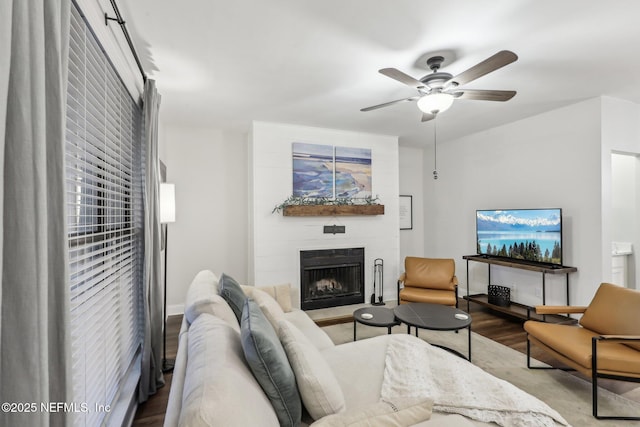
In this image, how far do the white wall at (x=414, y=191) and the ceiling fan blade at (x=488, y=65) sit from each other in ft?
11.8

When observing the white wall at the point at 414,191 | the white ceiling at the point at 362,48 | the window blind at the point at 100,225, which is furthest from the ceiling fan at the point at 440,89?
the white wall at the point at 414,191

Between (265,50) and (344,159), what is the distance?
2424mm

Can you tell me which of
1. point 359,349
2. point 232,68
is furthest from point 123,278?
point 232,68

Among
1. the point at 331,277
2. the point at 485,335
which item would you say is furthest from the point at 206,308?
the point at 485,335

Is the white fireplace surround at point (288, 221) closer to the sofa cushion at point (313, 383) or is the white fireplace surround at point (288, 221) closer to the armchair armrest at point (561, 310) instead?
the armchair armrest at point (561, 310)

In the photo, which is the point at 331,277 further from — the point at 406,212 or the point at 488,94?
the point at 488,94

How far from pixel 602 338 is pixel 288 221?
3.33m

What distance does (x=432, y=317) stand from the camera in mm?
2783

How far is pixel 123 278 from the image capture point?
2023mm

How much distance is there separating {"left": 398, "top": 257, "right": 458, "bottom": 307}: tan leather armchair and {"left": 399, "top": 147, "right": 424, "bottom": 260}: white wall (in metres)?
1.66

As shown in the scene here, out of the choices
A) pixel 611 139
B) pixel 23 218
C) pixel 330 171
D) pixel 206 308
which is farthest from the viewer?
pixel 330 171

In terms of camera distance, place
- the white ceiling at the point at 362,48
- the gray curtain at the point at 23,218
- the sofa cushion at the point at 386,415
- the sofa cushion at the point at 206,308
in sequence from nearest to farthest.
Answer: the gray curtain at the point at 23,218 → the sofa cushion at the point at 386,415 → the sofa cushion at the point at 206,308 → the white ceiling at the point at 362,48

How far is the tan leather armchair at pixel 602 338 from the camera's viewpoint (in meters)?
2.03

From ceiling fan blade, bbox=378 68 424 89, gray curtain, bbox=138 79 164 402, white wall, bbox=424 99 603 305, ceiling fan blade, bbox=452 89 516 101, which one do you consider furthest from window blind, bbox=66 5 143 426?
white wall, bbox=424 99 603 305
